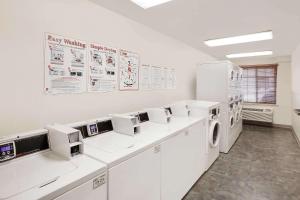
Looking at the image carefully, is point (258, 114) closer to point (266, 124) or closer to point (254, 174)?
point (266, 124)

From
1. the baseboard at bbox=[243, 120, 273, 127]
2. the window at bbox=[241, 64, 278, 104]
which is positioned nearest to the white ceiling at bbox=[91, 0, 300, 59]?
the window at bbox=[241, 64, 278, 104]

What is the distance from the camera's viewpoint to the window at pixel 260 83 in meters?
5.92

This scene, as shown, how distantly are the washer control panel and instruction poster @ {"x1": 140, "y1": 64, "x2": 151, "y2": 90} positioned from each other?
179cm

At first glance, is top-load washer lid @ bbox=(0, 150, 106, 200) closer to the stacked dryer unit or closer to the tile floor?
the tile floor

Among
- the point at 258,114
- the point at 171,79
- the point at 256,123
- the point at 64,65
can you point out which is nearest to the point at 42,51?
the point at 64,65

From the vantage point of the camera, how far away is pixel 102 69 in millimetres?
2072

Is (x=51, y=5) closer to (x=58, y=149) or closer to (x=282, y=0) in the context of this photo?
(x=58, y=149)

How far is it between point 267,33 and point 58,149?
11.8 feet

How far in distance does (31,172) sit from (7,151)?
0.92 feet

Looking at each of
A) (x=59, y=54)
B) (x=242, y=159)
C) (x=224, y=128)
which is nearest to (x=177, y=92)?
(x=224, y=128)

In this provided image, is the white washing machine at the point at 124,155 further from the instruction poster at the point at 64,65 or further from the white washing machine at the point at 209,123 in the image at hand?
the white washing machine at the point at 209,123

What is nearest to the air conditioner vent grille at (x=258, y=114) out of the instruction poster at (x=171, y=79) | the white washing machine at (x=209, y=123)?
the white washing machine at (x=209, y=123)

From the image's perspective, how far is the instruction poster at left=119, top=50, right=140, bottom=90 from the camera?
7.61 ft

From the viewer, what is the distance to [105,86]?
2.12m
